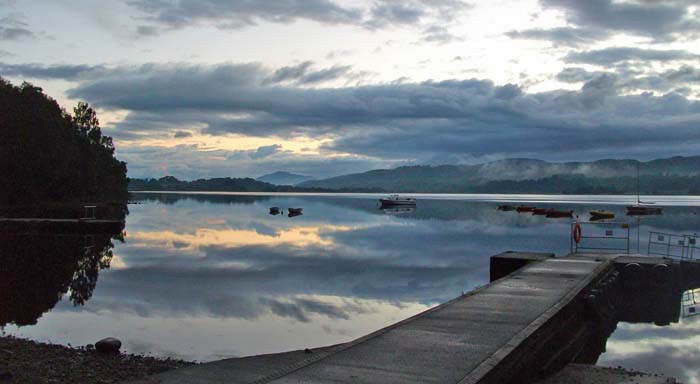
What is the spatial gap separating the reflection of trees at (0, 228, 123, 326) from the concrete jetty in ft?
43.1

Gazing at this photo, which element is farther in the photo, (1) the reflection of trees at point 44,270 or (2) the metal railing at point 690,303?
(2) the metal railing at point 690,303

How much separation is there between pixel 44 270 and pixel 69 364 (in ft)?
69.6

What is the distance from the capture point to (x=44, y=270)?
105 ft

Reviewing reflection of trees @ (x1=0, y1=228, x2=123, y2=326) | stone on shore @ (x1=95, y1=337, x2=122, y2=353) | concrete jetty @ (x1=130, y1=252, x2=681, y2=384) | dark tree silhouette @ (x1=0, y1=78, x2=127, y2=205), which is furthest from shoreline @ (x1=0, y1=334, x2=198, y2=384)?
dark tree silhouette @ (x1=0, y1=78, x2=127, y2=205)

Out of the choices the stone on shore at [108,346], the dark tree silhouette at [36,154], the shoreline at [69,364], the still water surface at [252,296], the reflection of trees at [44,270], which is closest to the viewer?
the shoreline at [69,364]

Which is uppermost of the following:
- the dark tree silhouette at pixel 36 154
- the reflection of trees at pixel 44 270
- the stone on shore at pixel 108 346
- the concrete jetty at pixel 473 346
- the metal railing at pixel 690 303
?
the dark tree silhouette at pixel 36 154

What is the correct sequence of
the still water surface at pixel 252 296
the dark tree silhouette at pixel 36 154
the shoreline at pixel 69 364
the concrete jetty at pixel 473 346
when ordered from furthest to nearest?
the dark tree silhouette at pixel 36 154, the still water surface at pixel 252 296, the shoreline at pixel 69 364, the concrete jetty at pixel 473 346

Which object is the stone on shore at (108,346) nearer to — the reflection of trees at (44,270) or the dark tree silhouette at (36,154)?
the reflection of trees at (44,270)

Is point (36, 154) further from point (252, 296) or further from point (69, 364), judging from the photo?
point (69, 364)

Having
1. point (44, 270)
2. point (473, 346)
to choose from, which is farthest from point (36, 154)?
point (473, 346)

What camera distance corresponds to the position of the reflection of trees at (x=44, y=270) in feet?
73.8

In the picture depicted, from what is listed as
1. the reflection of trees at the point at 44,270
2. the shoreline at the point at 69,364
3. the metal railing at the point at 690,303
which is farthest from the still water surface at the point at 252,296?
the metal railing at the point at 690,303

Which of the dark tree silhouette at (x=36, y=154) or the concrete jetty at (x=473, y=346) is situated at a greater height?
the dark tree silhouette at (x=36, y=154)

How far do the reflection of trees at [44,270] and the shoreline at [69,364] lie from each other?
5.41 m
